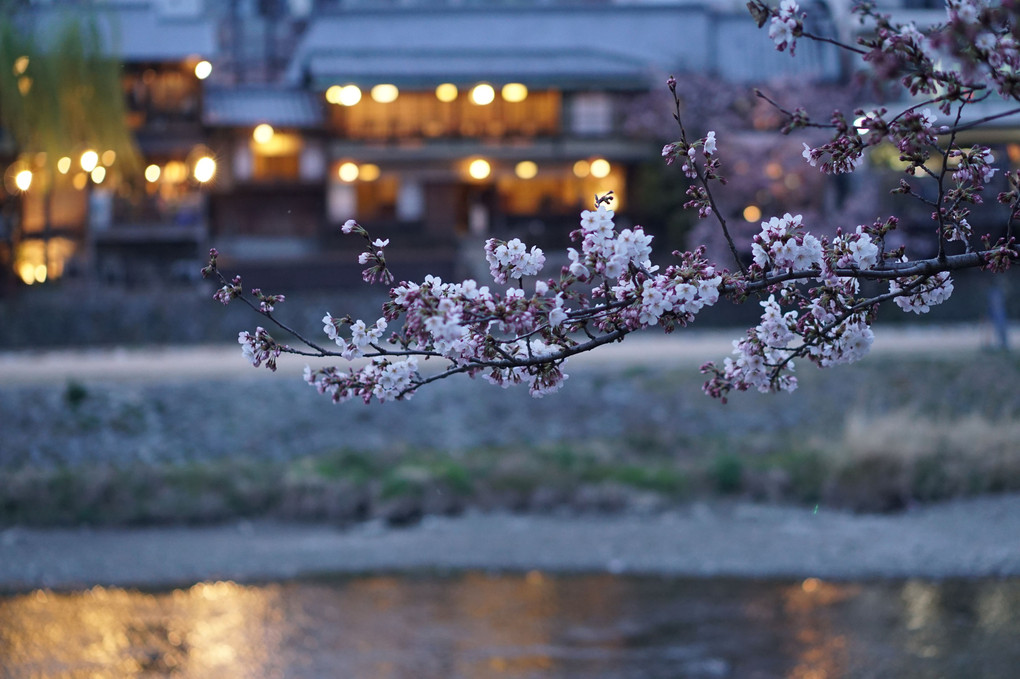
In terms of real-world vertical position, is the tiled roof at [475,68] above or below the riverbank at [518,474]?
above

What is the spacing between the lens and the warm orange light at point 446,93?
2847cm

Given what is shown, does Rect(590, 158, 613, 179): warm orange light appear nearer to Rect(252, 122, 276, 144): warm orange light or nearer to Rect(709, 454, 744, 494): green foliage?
Rect(252, 122, 276, 144): warm orange light

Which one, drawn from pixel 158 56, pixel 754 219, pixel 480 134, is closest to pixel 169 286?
pixel 158 56

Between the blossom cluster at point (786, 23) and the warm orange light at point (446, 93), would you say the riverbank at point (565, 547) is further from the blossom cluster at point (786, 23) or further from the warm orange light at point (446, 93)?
the warm orange light at point (446, 93)

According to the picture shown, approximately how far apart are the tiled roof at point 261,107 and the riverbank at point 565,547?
14969 millimetres

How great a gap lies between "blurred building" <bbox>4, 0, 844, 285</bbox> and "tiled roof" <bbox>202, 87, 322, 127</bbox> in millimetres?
54

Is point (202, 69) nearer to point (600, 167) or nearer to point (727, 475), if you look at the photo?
point (600, 167)

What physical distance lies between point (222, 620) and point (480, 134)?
18.0 metres

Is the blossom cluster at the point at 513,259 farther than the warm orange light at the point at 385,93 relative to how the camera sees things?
No

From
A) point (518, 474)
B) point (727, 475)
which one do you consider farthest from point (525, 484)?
point (727, 475)

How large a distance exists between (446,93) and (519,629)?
62.4 ft

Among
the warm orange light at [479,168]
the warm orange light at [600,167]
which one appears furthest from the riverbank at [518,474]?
the warm orange light at [479,168]

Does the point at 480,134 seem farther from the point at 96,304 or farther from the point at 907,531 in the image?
the point at 907,531

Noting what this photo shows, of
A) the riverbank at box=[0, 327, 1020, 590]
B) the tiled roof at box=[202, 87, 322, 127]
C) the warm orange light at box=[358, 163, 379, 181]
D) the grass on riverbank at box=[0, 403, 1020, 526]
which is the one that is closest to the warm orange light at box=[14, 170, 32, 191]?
the riverbank at box=[0, 327, 1020, 590]
